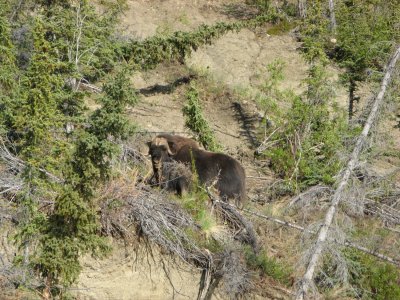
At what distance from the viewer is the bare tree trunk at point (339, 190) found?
11380 millimetres

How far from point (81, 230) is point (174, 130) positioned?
823 centimetres

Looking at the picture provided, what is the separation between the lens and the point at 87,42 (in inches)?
648

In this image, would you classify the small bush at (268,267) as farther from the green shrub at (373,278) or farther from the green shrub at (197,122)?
the green shrub at (197,122)

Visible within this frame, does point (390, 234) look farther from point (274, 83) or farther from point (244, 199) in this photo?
point (274, 83)

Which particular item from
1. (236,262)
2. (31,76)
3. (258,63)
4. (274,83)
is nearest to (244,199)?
(236,262)

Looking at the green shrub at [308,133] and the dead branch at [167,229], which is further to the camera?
the green shrub at [308,133]

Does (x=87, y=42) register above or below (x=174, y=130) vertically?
above

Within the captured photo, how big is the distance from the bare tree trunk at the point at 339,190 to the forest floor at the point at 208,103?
2.30m

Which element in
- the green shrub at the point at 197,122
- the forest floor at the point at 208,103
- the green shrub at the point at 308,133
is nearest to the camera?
the forest floor at the point at 208,103

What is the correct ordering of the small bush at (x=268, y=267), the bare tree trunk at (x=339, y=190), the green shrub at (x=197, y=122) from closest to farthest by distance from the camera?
Result: the bare tree trunk at (x=339, y=190), the small bush at (x=268, y=267), the green shrub at (x=197, y=122)

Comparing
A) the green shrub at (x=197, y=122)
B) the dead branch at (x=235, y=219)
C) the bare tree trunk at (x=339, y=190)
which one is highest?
the bare tree trunk at (x=339, y=190)

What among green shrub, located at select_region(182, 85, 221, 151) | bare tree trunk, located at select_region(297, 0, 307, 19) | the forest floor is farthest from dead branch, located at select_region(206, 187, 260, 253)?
bare tree trunk, located at select_region(297, 0, 307, 19)

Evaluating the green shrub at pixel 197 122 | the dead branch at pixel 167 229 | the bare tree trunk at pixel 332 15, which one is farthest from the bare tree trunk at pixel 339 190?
the bare tree trunk at pixel 332 15

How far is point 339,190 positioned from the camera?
40.8ft
